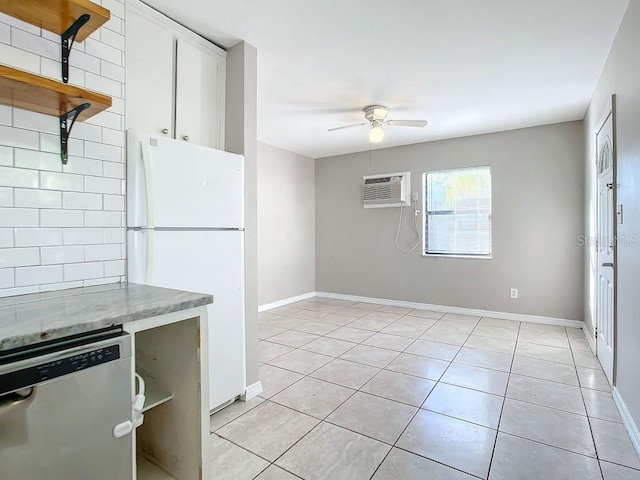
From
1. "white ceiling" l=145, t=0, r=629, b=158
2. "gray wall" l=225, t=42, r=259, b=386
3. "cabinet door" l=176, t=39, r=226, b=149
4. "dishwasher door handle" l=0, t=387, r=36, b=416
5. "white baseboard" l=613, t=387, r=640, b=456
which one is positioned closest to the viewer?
"dishwasher door handle" l=0, t=387, r=36, b=416

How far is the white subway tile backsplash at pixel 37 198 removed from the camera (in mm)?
1383

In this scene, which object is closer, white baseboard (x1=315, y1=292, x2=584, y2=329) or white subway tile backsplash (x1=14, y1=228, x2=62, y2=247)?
white subway tile backsplash (x1=14, y1=228, x2=62, y2=247)

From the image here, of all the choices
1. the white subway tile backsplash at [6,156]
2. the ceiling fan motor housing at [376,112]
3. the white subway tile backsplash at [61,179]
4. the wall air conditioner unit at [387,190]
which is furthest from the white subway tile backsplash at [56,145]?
the wall air conditioner unit at [387,190]

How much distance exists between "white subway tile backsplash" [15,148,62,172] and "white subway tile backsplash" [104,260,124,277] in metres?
0.47

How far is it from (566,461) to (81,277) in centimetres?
246


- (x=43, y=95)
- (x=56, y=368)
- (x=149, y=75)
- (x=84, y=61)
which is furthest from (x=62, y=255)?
(x=149, y=75)

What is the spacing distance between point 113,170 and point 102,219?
0.81ft

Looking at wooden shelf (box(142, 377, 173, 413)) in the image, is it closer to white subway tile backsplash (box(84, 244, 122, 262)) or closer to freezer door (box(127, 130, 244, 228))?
white subway tile backsplash (box(84, 244, 122, 262))

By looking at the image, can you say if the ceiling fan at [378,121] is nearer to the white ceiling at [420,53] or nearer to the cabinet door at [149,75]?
the white ceiling at [420,53]

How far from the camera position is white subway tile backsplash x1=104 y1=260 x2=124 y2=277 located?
1.65m

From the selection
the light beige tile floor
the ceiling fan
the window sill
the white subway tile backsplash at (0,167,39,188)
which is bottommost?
the light beige tile floor

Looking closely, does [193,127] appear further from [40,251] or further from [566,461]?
[566,461]

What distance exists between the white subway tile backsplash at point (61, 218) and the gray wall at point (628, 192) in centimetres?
276

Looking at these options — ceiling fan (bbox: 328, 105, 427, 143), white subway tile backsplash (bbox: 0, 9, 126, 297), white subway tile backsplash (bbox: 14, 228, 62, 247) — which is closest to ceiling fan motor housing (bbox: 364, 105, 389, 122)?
ceiling fan (bbox: 328, 105, 427, 143)
